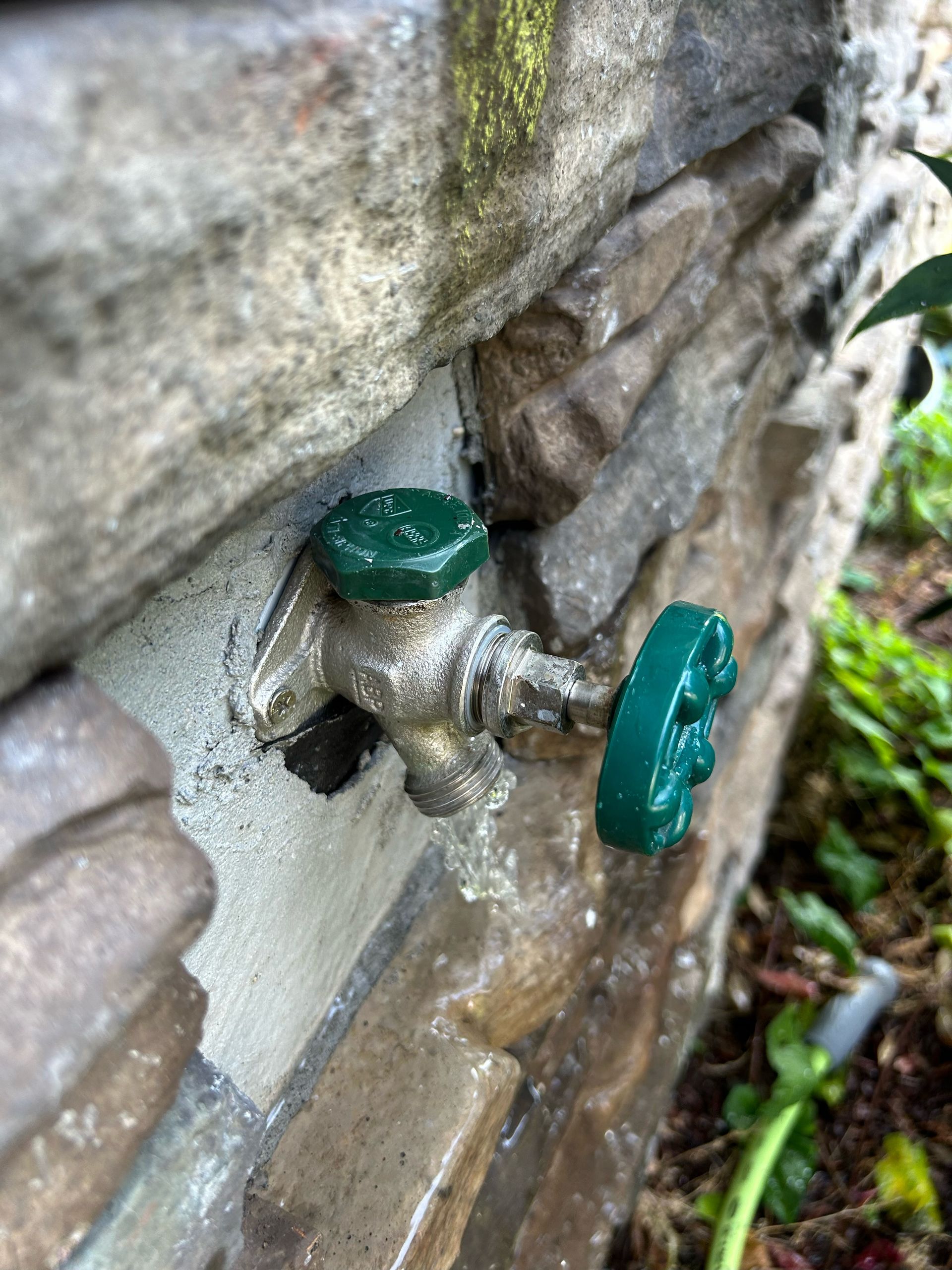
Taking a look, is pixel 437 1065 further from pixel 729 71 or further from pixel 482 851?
pixel 729 71

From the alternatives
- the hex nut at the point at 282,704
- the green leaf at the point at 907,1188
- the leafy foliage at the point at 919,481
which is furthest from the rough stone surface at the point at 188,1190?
the leafy foliage at the point at 919,481

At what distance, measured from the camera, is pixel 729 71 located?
3.03 feet

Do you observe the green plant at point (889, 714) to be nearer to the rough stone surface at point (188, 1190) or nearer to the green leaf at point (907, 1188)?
the green leaf at point (907, 1188)

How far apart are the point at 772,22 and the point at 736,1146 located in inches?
72.0

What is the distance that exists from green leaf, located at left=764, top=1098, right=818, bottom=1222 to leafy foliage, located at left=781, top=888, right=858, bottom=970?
313 millimetres

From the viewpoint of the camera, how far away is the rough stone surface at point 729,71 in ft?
2.80

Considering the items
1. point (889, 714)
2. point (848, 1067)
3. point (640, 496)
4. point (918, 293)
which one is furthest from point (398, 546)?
point (889, 714)

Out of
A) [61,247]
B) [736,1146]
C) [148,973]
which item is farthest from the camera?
[736,1146]

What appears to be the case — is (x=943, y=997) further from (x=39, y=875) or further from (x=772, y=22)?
(x=39, y=875)

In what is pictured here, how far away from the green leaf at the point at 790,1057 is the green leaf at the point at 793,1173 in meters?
0.07

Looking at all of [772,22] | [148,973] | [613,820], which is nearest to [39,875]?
[148,973]

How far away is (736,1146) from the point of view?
1.82m

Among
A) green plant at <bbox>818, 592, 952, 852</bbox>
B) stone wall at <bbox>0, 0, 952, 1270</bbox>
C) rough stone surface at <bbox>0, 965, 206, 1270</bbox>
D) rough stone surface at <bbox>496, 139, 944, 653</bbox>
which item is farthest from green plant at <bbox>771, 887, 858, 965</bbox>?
rough stone surface at <bbox>0, 965, 206, 1270</bbox>

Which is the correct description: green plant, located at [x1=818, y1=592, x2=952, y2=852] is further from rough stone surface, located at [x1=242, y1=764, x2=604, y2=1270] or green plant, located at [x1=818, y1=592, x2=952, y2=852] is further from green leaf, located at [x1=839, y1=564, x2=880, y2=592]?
rough stone surface, located at [x1=242, y1=764, x2=604, y2=1270]
